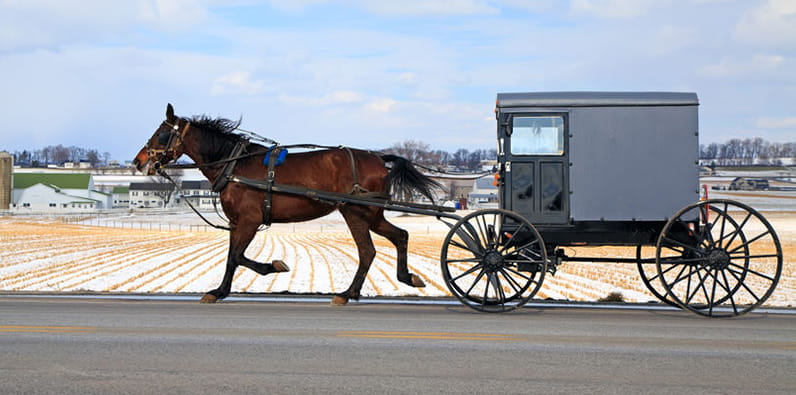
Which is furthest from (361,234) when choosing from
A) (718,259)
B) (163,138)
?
(718,259)

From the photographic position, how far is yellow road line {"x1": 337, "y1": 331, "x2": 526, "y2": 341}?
6750mm

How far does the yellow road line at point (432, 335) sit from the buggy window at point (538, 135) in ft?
8.76

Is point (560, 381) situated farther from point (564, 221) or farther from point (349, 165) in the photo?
point (349, 165)

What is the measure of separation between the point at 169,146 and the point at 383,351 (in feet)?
16.6

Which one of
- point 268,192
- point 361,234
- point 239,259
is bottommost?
point 239,259

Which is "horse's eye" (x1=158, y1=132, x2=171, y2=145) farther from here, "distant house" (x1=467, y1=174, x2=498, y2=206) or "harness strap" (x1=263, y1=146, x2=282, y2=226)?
"distant house" (x1=467, y1=174, x2=498, y2=206)

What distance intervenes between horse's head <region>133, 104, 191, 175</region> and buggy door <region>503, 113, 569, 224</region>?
438cm

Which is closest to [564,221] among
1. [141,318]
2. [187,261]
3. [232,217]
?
[232,217]

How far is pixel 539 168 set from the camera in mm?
8781

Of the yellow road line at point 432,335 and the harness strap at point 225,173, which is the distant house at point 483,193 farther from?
the yellow road line at point 432,335

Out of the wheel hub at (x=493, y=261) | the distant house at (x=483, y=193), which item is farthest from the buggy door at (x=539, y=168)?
the distant house at (x=483, y=193)

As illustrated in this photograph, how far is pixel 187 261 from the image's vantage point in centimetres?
2284

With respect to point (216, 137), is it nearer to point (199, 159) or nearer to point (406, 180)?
point (199, 159)

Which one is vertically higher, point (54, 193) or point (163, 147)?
point (54, 193)
